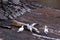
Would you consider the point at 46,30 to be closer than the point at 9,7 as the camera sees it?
Yes

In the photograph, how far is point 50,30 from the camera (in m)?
5.20

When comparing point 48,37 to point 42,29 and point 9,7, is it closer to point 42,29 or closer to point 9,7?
point 42,29

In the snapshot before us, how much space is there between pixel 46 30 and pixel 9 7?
284cm

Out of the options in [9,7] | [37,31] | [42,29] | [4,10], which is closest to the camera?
[37,31]

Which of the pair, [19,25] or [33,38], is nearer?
[33,38]

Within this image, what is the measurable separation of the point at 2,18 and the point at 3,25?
677 mm

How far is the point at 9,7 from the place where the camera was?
732 centimetres

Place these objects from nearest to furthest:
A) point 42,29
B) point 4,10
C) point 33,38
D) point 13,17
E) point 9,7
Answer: point 33,38 → point 42,29 → point 13,17 → point 4,10 → point 9,7

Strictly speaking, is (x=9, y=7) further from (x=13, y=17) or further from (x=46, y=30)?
(x=46, y=30)

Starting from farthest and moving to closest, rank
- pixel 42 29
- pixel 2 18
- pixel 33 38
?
pixel 2 18, pixel 42 29, pixel 33 38

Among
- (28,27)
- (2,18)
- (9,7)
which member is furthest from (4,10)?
(28,27)

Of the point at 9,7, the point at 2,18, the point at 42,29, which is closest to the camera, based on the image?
the point at 42,29

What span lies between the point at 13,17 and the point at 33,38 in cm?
214

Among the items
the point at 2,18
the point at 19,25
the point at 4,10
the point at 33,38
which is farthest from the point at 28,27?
the point at 4,10
